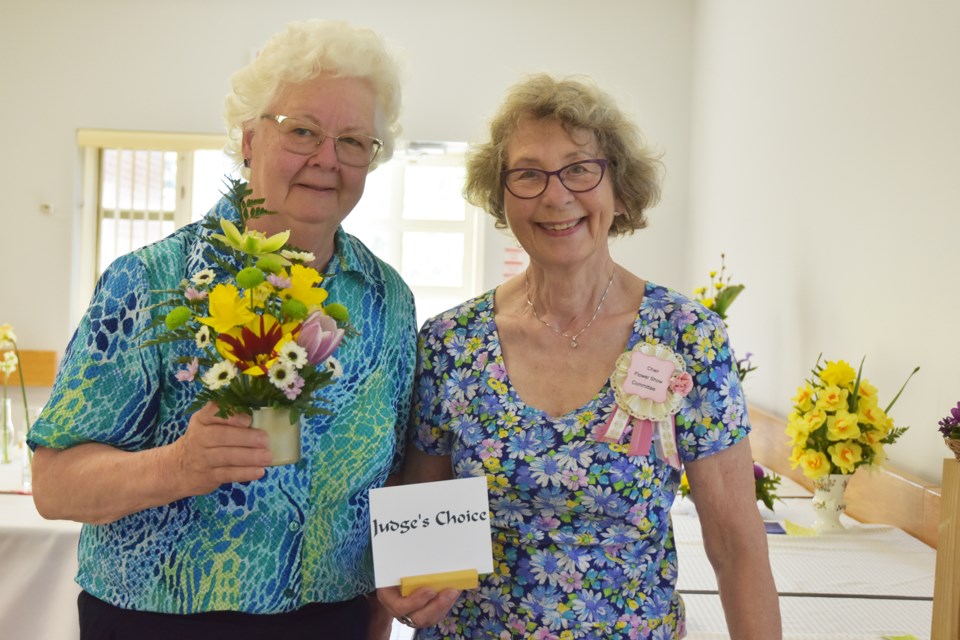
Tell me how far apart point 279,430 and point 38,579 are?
6.17 ft

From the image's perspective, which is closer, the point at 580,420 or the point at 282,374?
the point at 282,374

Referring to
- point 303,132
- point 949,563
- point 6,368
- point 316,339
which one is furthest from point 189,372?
point 6,368

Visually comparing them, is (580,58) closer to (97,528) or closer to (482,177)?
(482,177)

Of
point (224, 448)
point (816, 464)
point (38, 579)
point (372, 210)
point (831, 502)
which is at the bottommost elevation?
point (38, 579)

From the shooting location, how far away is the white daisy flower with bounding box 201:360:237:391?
100 centimetres

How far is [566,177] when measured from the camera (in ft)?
4.87

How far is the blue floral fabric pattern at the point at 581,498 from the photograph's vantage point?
1.32m

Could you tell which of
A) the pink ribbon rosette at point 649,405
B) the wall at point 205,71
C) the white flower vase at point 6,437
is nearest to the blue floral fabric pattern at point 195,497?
the pink ribbon rosette at point 649,405

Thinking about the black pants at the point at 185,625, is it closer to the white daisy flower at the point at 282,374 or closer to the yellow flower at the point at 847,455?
the white daisy flower at the point at 282,374

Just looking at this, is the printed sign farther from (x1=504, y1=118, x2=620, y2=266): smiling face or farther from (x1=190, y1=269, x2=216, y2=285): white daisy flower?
(x1=190, y1=269, x2=216, y2=285): white daisy flower

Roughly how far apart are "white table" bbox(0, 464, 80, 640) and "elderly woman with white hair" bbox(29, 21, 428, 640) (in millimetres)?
1396

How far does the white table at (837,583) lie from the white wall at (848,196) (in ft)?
0.89

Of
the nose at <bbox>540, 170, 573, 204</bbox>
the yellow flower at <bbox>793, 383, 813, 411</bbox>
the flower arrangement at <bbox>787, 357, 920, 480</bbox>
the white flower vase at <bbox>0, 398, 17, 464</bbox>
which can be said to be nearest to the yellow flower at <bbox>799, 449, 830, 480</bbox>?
the flower arrangement at <bbox>787, 357, 920, 480</bbox>

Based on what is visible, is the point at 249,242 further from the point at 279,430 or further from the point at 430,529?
the point at 430,529
